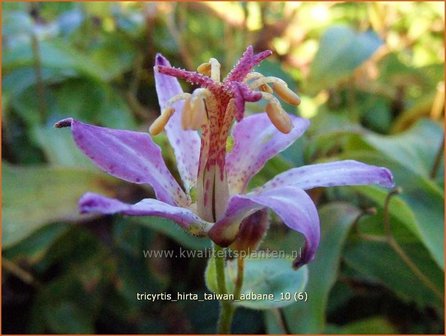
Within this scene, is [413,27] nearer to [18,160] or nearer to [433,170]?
[433,170]

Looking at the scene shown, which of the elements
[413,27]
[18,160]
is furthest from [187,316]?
[413,27]

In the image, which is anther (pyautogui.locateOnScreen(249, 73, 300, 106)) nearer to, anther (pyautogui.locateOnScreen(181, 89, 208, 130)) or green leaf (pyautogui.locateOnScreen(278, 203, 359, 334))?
anther (pyautogui.locateOnScreen(181, 89, 208, 130))

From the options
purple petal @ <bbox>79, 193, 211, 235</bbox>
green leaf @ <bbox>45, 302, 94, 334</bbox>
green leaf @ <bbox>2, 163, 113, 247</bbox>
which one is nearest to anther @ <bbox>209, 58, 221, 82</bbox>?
purple petal @ <bbox>79, 193, 211, 235</bbox>

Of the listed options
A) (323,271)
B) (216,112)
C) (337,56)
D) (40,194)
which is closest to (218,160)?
Result: (216,112)

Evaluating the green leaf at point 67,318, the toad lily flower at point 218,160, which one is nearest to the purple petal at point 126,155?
the toad lily flower at point 218,160

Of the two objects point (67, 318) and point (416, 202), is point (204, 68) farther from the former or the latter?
point (67, 318)

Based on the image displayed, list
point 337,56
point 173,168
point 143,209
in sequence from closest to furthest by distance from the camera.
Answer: point 143,209 → point 173,168 → point 337,56

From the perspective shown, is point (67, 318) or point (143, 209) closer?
point (143, 209)
